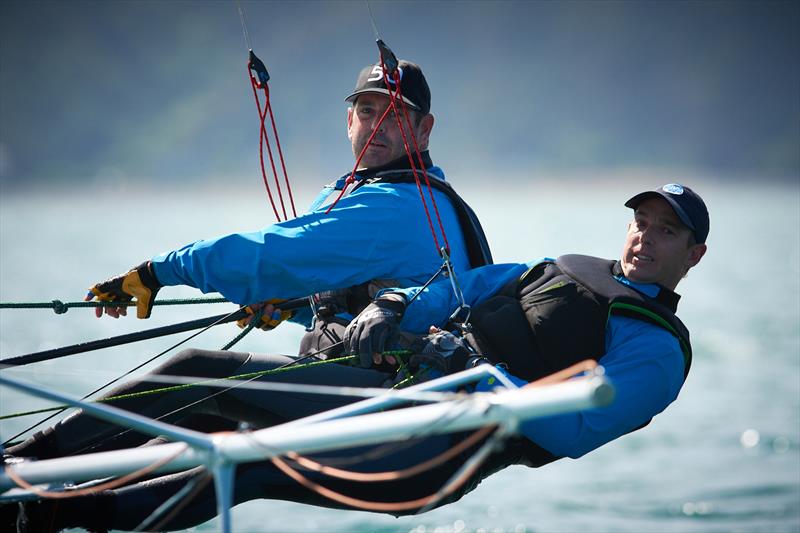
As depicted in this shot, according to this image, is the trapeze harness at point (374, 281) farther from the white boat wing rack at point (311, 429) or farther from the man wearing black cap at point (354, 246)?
the white boat wing rack at point (311, 429)

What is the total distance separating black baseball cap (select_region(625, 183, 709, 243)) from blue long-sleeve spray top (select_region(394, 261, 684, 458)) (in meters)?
0.41

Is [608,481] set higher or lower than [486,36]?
lower

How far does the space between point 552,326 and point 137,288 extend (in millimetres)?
1283

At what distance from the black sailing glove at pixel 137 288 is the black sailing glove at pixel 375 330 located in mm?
642

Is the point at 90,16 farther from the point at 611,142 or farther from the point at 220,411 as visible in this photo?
the point at 220,411

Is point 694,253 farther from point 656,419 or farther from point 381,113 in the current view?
point 656,419

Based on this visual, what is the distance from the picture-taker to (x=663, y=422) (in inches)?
576

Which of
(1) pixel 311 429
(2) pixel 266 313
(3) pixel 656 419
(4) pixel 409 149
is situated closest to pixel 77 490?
(1) pixel 311 429

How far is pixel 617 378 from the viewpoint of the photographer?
120 inches

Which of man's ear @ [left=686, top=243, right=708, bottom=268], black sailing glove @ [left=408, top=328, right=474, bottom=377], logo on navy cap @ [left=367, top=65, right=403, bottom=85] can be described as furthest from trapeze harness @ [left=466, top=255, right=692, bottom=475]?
logo on navy cap @ [left=367, top=65, right=403, bottom=85]

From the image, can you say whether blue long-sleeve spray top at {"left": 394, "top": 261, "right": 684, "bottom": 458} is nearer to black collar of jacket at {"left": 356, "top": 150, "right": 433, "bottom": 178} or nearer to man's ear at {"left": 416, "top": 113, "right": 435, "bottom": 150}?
black collar of jacket at {"left": 356, "top": 150, "right": 433, "bottom": 178}

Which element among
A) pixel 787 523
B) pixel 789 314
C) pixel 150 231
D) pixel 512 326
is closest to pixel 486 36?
pixel 150 231

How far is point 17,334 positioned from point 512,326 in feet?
56.3

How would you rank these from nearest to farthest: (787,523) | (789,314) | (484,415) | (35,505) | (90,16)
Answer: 1. (484,415)
2. (35,505)
3. (787,523)
4. (789,314)
5. (90,16)
